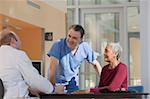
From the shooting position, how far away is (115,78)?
8.86 ft

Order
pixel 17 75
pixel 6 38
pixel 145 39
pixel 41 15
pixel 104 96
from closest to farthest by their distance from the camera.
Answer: pixel 104 96, pixel 145 39, pixel 17 75, pixel 6 38, pixel 41 15

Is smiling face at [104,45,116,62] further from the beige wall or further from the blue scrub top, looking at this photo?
the beige wall

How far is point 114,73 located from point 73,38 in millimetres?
516

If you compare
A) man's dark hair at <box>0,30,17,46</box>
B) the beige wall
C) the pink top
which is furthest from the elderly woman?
the beige wall

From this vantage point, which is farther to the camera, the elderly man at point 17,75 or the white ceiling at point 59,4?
the white ceiling at point 59,4

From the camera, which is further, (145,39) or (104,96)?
(145,39)

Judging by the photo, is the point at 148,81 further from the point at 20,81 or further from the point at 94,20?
the point at 94,20

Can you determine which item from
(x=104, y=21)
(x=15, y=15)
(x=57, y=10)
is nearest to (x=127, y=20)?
(x=104, y=21)

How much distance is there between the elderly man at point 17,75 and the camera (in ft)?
7.99

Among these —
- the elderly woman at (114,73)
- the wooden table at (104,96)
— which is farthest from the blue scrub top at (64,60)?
the wooden table at (104,96)

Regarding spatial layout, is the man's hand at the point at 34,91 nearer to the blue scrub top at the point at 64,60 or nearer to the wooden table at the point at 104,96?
the wooden table at the point at 104,96

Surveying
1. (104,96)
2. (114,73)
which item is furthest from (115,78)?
(104,96)

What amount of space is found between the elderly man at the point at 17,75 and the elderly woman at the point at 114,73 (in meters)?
0.39

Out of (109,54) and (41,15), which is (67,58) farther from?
(41,15)
